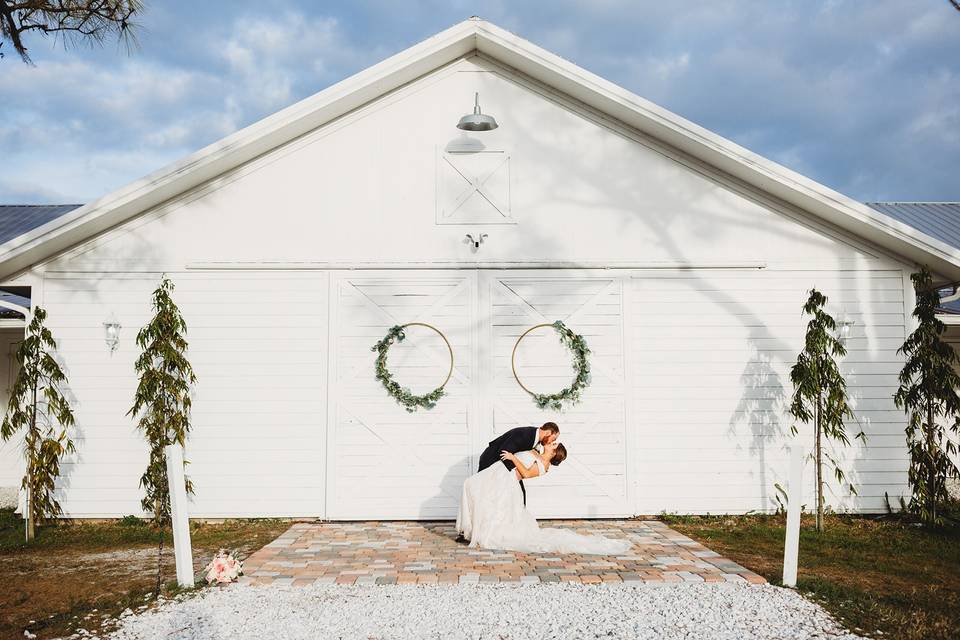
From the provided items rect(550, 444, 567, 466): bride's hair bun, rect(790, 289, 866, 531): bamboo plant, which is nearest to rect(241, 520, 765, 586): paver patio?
rect(550, 444, 567, 466): bride's hair bun

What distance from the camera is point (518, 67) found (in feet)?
30.2

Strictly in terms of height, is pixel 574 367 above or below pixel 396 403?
above

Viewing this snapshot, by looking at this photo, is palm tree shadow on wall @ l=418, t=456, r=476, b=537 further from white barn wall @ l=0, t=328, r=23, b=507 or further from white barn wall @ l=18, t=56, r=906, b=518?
white barn wall @ l=0, t=328, r=23, b=507

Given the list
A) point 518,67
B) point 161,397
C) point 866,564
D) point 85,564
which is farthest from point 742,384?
point 85,564

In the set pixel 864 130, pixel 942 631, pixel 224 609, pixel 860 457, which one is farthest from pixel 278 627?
pixel 864 130

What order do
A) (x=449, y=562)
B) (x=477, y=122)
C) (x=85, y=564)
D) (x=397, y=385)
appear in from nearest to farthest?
(x=449, y=562)
(x=85, y=564)
(x=477, y=122)
(x=397, y=385)

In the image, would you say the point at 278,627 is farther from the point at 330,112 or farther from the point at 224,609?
the point at 330,112

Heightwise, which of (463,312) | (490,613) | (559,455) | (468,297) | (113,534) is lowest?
(113,534)

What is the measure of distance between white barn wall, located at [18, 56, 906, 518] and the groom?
3.26 ft

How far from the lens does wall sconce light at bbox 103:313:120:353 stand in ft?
28.9

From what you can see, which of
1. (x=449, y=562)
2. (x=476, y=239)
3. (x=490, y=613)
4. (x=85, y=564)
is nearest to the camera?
(x=490, y=613)

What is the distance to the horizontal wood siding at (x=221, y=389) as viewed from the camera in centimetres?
882

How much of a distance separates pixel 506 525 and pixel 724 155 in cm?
480

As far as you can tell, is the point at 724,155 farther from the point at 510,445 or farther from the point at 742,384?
the point at 510,445
